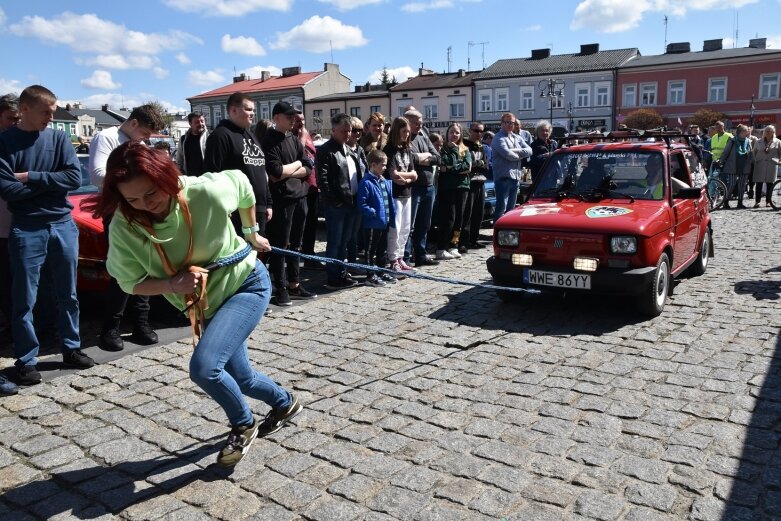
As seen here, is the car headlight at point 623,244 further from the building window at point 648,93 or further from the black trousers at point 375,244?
the building window at point 648,93

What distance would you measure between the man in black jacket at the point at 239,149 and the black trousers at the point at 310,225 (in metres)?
2.63

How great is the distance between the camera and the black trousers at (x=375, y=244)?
845 cm

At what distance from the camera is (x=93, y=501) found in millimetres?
3334

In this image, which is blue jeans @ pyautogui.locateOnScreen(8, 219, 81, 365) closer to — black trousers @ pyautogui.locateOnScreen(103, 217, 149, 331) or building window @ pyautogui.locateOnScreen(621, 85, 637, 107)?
black trousers @ pyautogui.locateOnScreen(103, 217, 149, 331)

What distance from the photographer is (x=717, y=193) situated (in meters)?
16.5

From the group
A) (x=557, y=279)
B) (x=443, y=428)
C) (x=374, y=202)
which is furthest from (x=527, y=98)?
(x=443, y=428)

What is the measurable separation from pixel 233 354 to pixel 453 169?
6.64 metres

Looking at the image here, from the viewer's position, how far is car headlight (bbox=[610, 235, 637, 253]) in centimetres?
613

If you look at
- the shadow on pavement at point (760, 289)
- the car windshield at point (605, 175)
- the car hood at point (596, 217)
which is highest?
the car windshield at point (605, 175)

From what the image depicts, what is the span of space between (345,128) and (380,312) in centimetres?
247

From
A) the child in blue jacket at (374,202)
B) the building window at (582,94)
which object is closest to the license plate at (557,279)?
the child in blue jacket at (374,202)

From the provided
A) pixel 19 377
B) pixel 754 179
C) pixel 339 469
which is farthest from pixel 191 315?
pixel 754 179

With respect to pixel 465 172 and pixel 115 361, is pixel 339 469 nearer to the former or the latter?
pixel 115 361

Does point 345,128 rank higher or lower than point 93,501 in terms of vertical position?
higher
